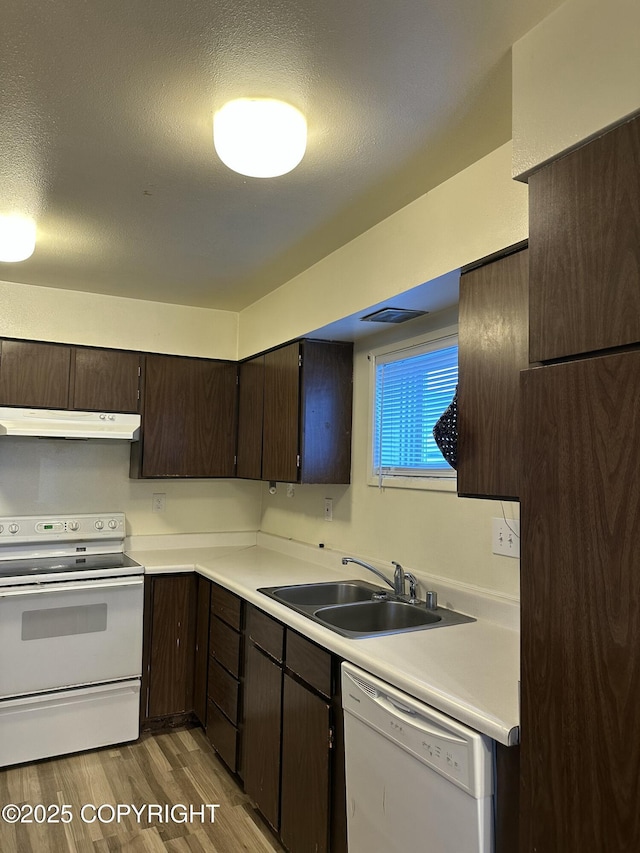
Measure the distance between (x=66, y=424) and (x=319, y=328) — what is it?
141 centimetres

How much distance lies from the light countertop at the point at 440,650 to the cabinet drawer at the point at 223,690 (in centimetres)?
42

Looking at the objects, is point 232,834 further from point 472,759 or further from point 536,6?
point 536,6

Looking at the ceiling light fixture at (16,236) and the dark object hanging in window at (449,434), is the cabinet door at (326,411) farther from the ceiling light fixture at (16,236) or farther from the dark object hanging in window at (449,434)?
the ceiling light fixture at (16,236)

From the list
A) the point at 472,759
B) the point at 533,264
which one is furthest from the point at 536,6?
the point at 472,759

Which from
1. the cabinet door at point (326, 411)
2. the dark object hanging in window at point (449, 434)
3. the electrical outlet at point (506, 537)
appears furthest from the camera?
the cabinet door at point (326, 411)

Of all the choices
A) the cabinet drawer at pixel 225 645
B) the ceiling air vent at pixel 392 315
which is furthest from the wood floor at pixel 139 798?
the ceiling air vent at pixel 392 315

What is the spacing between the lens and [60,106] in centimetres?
170

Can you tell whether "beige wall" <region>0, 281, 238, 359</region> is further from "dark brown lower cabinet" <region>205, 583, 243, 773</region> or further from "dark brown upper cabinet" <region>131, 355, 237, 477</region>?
"dark brown lower cabinet" <region>205, 583, 243, 773</region>

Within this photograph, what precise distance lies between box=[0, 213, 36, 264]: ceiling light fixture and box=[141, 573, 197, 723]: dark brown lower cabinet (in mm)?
1674

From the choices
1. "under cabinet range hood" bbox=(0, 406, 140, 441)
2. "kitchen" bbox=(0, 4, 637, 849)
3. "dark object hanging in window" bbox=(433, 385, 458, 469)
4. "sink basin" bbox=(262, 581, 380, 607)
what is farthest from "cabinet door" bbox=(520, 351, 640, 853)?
"under cabinet range hood" bbox=(0, 406, 140, 441)

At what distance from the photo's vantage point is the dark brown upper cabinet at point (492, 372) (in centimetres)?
169

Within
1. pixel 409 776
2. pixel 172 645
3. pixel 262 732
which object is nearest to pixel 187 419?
pixel 172 645

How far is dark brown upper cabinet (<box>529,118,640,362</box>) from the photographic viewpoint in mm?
1083

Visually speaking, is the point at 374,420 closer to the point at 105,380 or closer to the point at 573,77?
the point at 105,380
